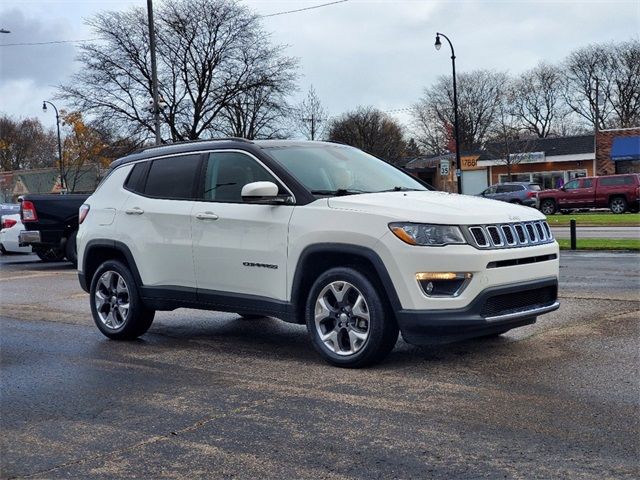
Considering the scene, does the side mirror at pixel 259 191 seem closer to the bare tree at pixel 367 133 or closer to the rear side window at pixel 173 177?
the rear side window at pixel 173 177

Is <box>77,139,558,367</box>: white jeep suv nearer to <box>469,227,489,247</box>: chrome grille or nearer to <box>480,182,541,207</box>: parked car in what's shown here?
<box>469,227,489,247</box>: chrome grille

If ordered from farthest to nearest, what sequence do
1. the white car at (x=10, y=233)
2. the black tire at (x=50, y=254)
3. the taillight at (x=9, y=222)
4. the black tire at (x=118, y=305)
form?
the taillight at (x=9, y=222) → the white car at (x=10, y=233) → the black tire at (x=50, y=254) → the black tire at (x=118, y=305)

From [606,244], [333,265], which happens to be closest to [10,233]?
[606,244]

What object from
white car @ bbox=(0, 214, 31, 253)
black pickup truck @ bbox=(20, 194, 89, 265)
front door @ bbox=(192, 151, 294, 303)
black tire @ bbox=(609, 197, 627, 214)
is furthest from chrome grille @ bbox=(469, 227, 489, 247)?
black tire @ bbox=(609, 197, 627, 214)

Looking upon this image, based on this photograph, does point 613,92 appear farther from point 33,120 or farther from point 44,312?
point 44,312

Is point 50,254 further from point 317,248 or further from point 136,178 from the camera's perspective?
point 317,248

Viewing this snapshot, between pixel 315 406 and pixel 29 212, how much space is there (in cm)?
1255

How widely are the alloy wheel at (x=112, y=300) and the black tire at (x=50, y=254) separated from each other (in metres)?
9.15

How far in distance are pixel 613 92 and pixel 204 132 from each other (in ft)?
153

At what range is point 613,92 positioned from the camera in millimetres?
78062

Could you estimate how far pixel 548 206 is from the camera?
38.9m

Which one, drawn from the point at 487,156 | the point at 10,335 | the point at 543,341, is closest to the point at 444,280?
the point at 543,341

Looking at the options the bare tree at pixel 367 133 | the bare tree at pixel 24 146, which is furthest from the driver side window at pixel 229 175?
the bare tree at pixel 24 146

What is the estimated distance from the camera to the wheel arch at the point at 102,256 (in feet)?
25.1
